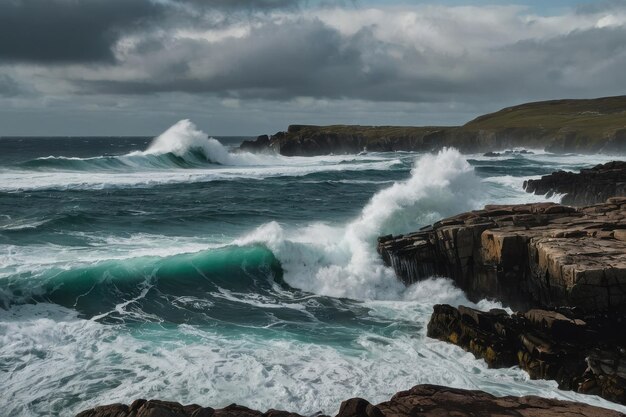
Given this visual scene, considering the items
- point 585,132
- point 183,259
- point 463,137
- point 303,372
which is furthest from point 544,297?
point 463,137

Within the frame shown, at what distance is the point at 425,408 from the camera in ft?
30.3

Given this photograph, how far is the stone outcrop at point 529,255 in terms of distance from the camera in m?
13.5

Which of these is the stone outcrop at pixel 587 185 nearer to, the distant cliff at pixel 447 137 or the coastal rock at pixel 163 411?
the coastal rock at pixel 163 411

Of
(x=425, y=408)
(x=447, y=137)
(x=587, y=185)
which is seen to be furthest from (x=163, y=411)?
(x=447, y=137)

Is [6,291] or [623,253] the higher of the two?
[623,253]

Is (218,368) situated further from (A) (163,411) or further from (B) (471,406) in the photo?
(B) (471,406)

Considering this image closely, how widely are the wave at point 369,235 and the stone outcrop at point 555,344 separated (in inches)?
205

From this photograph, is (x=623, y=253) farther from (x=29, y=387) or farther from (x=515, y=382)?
(x=29, y=387)

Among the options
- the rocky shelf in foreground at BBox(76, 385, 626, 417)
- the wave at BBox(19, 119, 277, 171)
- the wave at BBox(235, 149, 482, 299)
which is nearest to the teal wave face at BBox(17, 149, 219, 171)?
the wave at BBox(19, 119, 277, 171)

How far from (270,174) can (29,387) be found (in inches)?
1855

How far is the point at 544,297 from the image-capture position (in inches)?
598

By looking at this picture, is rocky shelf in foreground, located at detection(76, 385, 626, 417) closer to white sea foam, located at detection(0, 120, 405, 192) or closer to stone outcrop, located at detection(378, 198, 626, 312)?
stone outcrop, located at detection(378, 198, 626, 312)

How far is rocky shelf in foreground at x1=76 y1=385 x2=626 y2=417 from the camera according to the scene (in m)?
8.53

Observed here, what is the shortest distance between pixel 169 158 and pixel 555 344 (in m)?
55.3
